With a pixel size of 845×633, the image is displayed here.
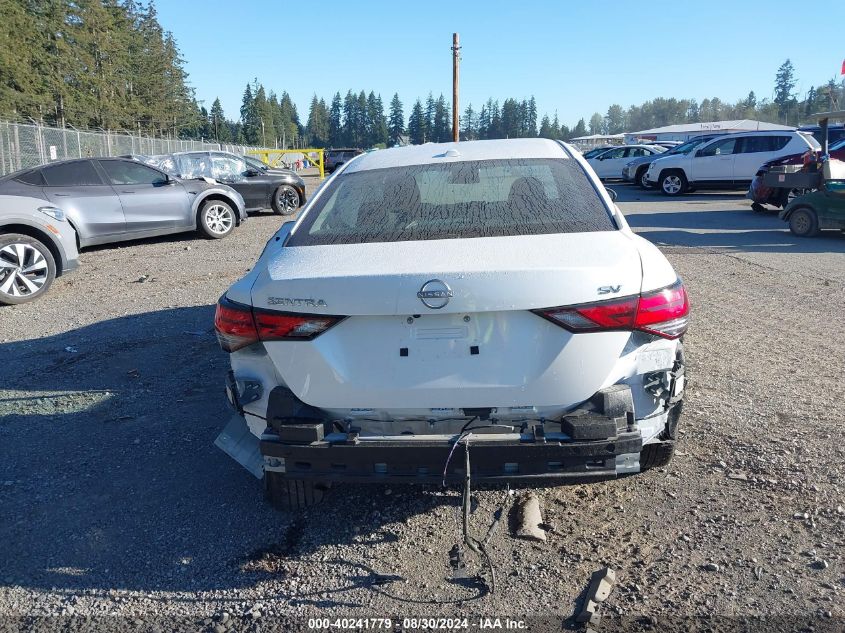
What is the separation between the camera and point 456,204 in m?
3.69

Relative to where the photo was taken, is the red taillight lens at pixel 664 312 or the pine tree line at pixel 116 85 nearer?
the red taillight lens at pixel 664 312

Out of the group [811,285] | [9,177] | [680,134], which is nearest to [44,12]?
[9,177]

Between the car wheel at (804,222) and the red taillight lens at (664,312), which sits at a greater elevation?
the red taillight lens at (664,312)

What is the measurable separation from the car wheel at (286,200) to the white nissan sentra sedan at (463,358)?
1510cm

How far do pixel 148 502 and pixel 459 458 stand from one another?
1.84 meters

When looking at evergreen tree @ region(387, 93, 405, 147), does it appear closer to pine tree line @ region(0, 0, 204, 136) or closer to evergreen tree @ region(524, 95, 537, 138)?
evergreen tree @ region(524, 95, 537, 138)

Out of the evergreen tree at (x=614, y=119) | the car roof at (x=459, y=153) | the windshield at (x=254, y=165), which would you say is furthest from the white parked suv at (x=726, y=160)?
the evergreen tree at (x=614, y=119)

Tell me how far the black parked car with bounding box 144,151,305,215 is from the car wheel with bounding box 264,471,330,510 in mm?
14184

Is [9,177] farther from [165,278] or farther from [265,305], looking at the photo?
[265,305]

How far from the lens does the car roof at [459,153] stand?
4.12 meters

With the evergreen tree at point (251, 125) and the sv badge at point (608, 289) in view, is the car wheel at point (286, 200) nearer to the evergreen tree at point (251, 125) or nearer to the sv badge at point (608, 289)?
the sv badge at point (608, 289)

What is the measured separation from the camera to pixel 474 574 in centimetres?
300

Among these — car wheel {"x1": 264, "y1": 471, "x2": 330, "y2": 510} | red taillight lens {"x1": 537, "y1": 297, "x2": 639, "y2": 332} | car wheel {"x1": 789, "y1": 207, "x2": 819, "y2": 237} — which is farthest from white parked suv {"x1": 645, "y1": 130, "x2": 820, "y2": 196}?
car wheel {"x1": 264, "y1": 471, "x2": 330, "y2": 510}

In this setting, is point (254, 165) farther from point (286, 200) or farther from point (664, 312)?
point (664, 312)
